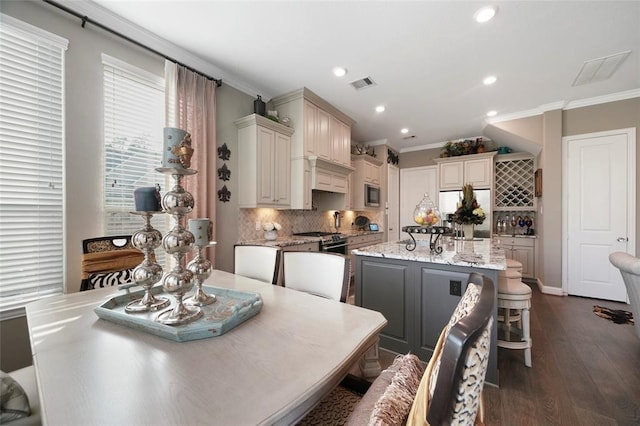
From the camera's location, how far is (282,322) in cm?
101

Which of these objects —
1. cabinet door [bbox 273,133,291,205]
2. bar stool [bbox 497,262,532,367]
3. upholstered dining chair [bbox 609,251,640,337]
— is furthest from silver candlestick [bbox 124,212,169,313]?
upholstered dining chair [bbox 609,251,640,337]

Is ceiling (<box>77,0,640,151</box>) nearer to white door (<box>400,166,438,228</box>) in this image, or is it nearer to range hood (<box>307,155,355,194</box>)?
range hood (<box>307,155,355,194</box>)

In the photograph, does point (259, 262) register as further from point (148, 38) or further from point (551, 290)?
point (551, 290)

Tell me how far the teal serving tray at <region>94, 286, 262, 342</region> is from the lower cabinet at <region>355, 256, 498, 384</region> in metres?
1.36

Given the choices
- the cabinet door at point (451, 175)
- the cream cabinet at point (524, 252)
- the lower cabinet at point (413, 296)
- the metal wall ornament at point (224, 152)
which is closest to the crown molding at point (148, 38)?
the metal wall ornament at point (224, 152)

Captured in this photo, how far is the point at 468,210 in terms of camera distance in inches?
110

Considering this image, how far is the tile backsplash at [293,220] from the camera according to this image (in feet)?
10.8

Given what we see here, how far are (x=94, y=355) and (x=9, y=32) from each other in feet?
7.87

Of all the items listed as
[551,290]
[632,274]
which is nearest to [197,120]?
[632,274]

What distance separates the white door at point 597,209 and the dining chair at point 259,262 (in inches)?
183

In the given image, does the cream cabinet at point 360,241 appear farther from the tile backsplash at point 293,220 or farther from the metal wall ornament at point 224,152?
the metal wall ornament at point 224,152

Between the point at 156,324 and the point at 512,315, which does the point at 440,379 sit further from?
the point at 512,315

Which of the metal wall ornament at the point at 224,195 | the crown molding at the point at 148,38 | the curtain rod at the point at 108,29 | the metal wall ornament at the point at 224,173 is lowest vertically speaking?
the metal wall ornament at the point at 224,195

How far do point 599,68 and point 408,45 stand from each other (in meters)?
2.44
